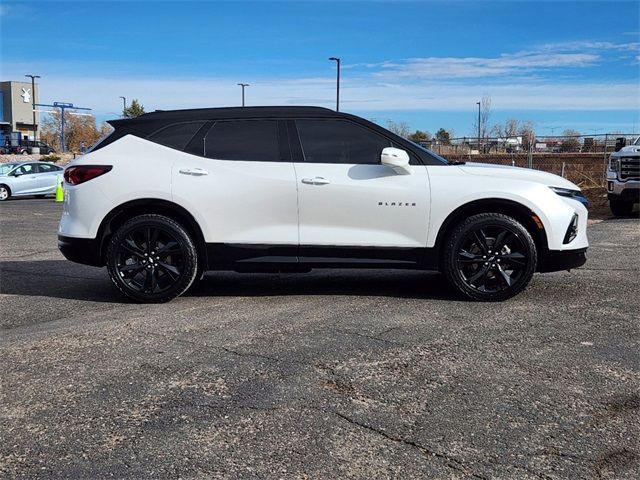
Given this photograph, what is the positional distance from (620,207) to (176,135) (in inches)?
527

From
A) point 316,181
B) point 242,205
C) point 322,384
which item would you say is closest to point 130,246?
point 242,205

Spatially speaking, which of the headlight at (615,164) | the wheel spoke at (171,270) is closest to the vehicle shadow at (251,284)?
the wheel spoke at (171,270)

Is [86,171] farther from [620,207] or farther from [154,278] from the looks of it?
[620,207]

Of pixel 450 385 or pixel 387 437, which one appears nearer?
pixel 387 437

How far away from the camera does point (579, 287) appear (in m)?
→ 6.56

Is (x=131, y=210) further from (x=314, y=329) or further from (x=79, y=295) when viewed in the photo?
(x=314, y=329)

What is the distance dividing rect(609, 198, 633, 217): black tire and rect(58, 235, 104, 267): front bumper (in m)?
13.6

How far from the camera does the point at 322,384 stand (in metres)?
3.75

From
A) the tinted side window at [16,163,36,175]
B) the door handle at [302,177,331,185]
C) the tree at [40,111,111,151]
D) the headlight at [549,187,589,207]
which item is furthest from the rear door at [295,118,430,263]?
the tree at [40,111,111,151]

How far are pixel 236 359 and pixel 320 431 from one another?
1212 mm

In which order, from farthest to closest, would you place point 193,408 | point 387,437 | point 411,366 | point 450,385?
1. point 411,366
2. point 450,385
3. point 193,408
4. point 387,437

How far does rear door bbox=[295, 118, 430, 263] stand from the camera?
573cm

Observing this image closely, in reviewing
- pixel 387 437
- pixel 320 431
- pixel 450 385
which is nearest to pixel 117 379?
pixel 320 431

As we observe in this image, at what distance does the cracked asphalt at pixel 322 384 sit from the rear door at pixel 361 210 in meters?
0.52
